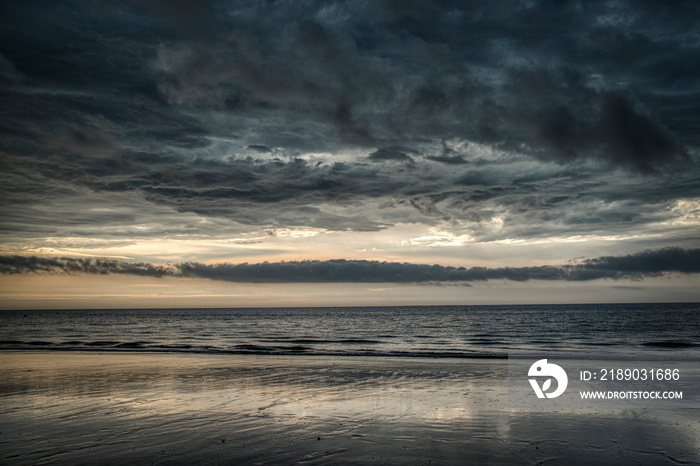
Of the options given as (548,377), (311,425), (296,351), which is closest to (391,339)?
(296,351)

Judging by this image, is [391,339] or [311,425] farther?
[391,339]

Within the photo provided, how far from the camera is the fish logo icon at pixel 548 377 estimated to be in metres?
16.3

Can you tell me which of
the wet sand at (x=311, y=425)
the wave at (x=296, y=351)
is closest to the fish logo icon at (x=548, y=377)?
the wet sand at (x=311, y=425)

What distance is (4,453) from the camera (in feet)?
30.5

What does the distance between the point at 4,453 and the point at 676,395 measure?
19.8m

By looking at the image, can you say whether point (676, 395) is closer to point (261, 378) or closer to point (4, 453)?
point (261, 378)

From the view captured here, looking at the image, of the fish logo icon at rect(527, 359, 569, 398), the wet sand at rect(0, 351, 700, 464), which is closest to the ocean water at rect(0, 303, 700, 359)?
the fish logo icon at rect(527, 359, 569, 398)

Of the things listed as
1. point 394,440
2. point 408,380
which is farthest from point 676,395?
point 394,440

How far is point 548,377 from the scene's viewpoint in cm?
2039

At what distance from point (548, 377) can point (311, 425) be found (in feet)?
44.1

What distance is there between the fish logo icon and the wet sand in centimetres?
146

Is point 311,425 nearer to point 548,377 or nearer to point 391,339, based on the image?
point 548,377

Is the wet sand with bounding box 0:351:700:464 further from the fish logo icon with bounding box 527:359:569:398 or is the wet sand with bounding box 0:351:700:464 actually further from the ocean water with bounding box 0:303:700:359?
the ocean water with bounding box 0:303:700:359

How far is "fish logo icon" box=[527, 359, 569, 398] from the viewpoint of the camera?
16.3 metres
